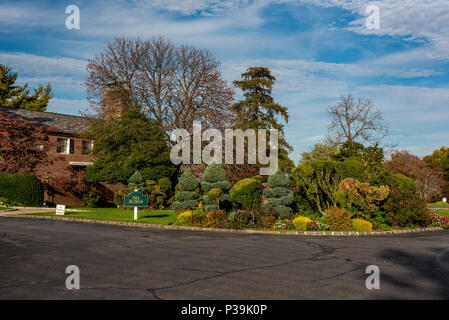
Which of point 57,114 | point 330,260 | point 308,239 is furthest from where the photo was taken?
point 57,114

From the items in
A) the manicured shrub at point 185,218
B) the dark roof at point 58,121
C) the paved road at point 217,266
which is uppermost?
the dark roof at point 58,121

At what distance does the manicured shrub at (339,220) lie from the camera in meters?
17.8

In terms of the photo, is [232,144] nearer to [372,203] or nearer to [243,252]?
[372,203]

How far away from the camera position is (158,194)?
3362 centimetres

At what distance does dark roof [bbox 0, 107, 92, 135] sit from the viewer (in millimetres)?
39000

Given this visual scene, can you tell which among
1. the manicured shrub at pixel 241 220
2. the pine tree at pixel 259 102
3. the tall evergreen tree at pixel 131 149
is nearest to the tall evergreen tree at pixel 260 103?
the pine tree at pixel 259 102

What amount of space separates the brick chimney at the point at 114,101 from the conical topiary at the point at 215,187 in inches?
651

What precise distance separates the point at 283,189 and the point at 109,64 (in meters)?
21.2

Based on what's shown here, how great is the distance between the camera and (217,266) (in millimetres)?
9516

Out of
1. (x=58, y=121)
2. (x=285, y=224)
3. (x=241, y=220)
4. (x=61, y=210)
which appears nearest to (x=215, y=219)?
(x=241, y=220)

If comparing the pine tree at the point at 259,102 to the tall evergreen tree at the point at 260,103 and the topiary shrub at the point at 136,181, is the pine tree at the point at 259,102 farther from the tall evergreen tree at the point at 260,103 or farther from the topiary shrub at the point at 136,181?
the topiary shrub at the point at 136,181

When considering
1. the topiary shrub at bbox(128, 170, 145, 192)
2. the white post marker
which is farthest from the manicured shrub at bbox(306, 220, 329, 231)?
the topiary shrub at bbox(128, 170, 145, 192)
